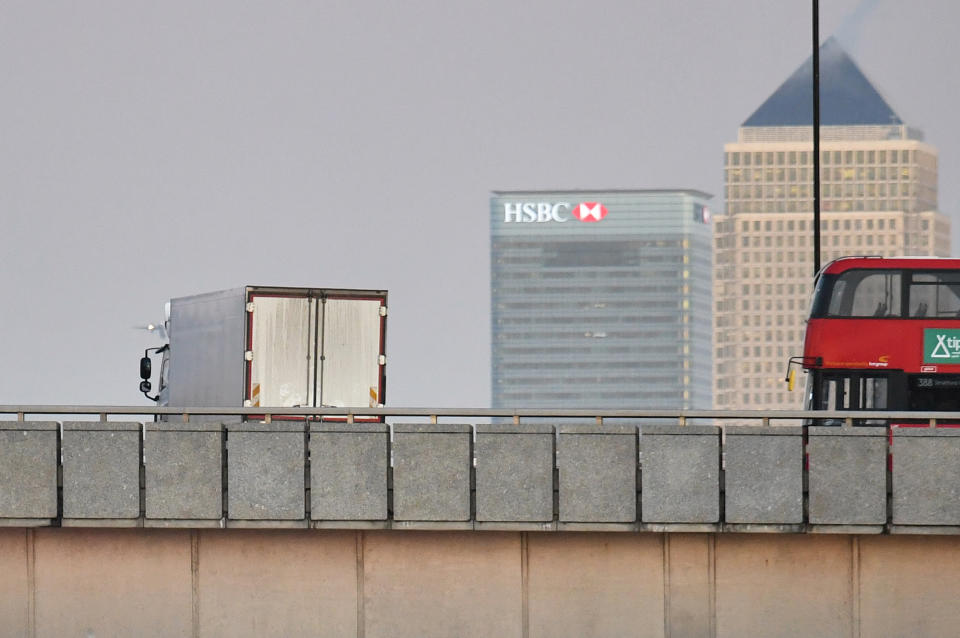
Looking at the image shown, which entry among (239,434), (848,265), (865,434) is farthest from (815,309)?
(239,434)

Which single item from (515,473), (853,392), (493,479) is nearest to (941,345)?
(853,392)

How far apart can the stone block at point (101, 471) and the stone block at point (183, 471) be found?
159 mm

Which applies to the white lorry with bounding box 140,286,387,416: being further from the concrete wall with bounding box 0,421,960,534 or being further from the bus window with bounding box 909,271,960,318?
the concrete wall with bounding box 0,421,960,534

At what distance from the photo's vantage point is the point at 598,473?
18703mm

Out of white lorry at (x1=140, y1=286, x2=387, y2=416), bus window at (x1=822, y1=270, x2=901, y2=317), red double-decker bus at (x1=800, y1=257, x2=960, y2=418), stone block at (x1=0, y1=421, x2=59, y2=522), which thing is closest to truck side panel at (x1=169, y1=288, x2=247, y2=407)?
white lorry at (x1=140, y1=286, x2=387, y2=416)

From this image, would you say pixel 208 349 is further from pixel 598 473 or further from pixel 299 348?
pixel 598 473

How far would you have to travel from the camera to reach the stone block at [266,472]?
61.3 ft

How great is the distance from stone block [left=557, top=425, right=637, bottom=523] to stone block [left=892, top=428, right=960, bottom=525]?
2.73 m

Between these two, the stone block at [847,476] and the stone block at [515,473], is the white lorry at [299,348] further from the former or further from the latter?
the stone block at [847,476]

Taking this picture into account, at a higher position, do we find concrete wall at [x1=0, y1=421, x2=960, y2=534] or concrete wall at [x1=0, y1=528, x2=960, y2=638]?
concrete wall at [x1=0, y1=421, x2=960, y2=534]

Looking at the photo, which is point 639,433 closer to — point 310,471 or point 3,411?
point 310,471

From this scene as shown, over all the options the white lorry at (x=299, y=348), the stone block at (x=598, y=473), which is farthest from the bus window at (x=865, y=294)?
the stone block at (x=598, y=473)

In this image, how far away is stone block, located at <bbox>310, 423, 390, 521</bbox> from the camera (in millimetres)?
18641

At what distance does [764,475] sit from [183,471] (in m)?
6.03
